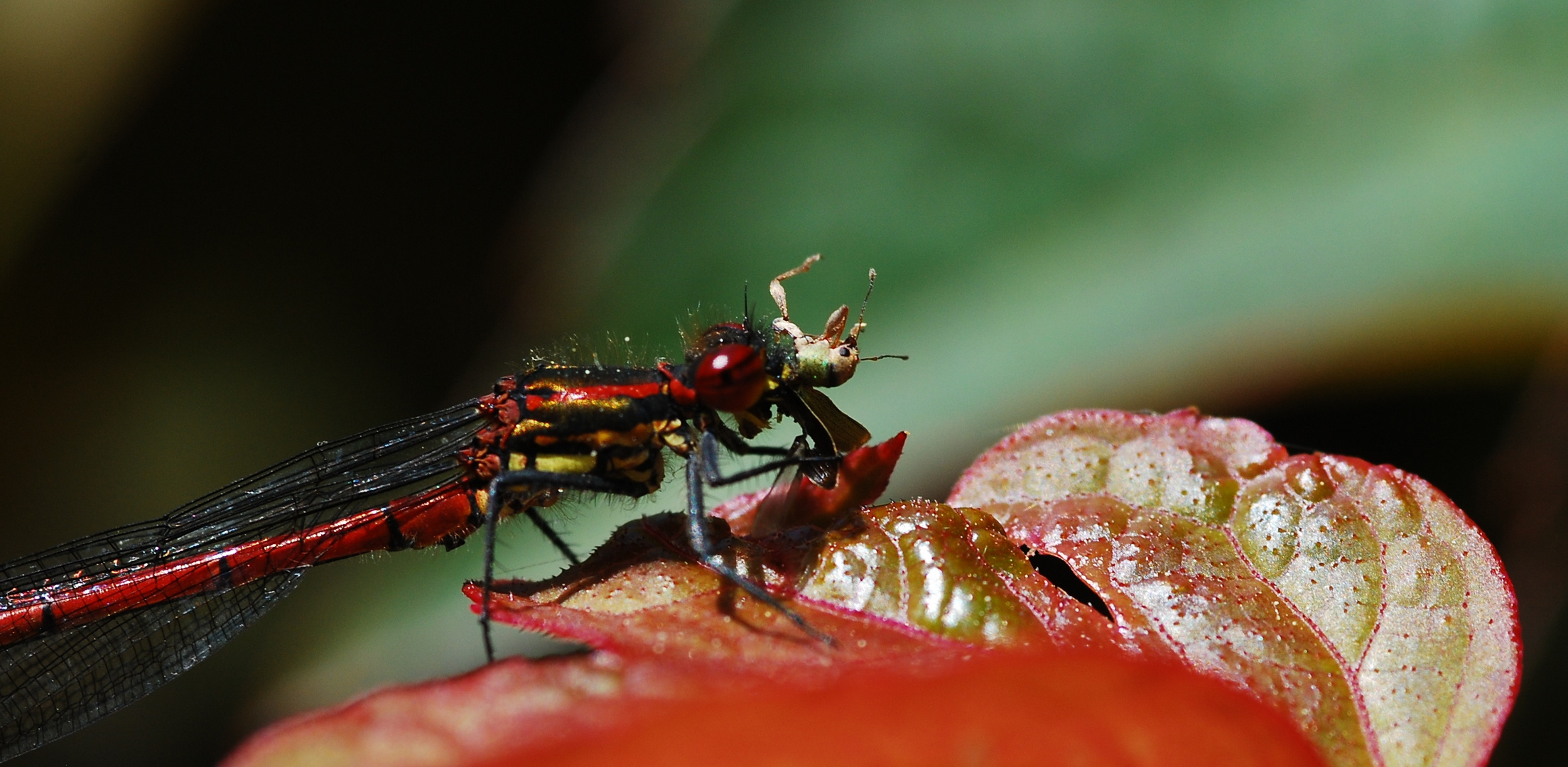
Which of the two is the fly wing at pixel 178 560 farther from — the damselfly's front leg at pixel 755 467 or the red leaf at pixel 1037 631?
the red leaf at pixel 1037 631

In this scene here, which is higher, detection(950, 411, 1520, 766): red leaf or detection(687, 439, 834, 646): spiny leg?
detection(687, 439, 834, 646): spiny leg

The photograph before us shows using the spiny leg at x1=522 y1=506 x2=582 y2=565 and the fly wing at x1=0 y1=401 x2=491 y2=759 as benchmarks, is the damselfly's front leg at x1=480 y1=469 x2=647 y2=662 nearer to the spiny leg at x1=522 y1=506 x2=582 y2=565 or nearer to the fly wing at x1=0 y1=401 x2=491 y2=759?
the spiny leg at x1=522 y1=506 x2=582 y2=565

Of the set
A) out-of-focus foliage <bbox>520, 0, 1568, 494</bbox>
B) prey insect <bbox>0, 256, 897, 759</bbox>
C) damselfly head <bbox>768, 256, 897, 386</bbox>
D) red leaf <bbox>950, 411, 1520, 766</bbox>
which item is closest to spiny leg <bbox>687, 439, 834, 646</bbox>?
prey insect <bbox>0, 256, 897, 759</bbox>

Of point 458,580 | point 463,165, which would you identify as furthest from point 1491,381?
point 463,165

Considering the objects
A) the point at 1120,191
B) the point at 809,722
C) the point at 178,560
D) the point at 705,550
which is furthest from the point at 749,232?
the point at 809,722

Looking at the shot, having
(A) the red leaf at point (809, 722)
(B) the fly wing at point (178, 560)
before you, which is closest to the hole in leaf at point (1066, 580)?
(A) the red leaf at point (809, 722)

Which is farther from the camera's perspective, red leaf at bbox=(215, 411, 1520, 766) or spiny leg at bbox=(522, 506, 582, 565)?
spiny leg at bbox=(522, 506, 582, 565)

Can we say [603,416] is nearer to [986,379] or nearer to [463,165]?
[986,379]

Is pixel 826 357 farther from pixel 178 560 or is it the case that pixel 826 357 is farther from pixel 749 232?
pixel 178 560
